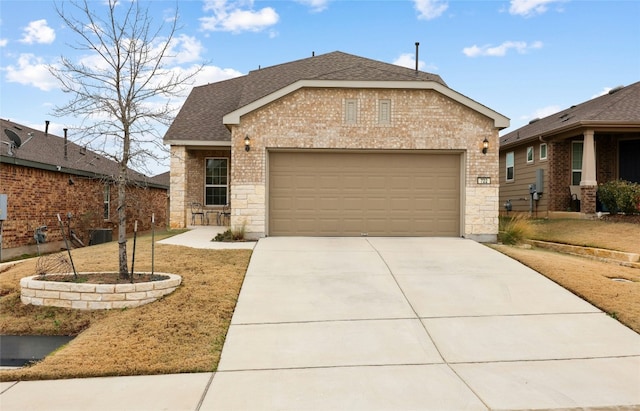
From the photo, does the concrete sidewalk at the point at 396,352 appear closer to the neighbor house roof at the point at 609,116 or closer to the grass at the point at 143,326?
the grass at the point at 143,326

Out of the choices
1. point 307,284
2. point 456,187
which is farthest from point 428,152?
point 307,284

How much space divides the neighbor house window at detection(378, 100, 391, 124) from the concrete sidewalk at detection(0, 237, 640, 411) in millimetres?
5163

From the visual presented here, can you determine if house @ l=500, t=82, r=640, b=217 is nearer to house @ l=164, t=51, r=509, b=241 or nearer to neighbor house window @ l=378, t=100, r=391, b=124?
house @ l=164, t=51, r=509, b=241

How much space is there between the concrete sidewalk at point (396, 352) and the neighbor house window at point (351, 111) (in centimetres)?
513

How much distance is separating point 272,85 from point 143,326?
13.2 m

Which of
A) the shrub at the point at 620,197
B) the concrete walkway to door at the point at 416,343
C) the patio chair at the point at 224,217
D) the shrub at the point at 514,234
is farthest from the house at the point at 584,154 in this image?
the patio chair at the point at 224,217

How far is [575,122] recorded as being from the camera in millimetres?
15945

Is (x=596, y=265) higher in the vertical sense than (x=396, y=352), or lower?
higher

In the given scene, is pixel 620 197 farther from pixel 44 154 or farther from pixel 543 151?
pixel 44 154

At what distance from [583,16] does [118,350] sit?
1568 centimetres

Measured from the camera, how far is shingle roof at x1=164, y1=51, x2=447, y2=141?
1680 centimetres

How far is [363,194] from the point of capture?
43.1 feet

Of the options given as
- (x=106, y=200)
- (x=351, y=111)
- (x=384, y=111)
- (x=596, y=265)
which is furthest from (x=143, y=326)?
(x=106, y=200)

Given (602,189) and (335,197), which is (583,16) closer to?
(602,189)
